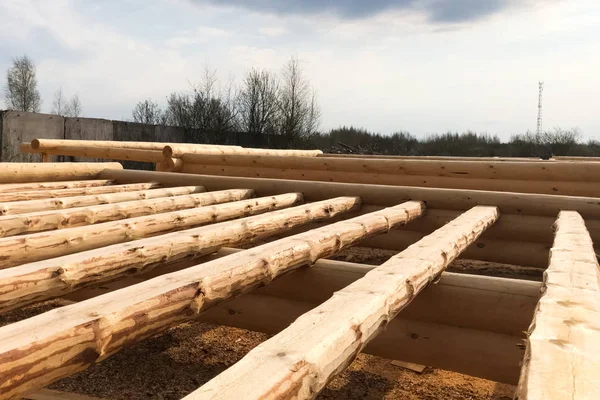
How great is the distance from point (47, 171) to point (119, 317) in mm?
4819

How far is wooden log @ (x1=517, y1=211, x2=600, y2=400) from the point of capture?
1213 mm

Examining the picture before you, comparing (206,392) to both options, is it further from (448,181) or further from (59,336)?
(448,181)

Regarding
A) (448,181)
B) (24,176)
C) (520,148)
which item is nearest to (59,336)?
(24,176)

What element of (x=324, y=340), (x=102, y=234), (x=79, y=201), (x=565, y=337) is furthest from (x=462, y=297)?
(x=79, y=201)

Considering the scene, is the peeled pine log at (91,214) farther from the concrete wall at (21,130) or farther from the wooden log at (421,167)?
the concrete wall at (21,130)

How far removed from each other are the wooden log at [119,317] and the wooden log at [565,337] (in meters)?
1.13

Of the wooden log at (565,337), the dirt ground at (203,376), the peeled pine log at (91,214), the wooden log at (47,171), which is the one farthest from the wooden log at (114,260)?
the wooden log at (47,171)

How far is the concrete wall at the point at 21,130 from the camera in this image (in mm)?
13945

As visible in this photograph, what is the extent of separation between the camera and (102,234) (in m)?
2.99

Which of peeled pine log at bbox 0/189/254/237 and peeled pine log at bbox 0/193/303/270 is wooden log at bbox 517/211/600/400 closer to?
peeled pine log at bbox 0/193/303/270

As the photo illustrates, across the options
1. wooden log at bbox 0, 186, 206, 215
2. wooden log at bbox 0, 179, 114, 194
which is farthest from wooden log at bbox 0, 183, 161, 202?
wooden log at bbox 0, 186, 206, 215

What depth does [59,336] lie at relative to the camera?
1.49 meters

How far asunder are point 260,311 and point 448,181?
3709 millimetres

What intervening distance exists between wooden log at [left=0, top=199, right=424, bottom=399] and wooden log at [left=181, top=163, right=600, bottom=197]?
375 centimetres
